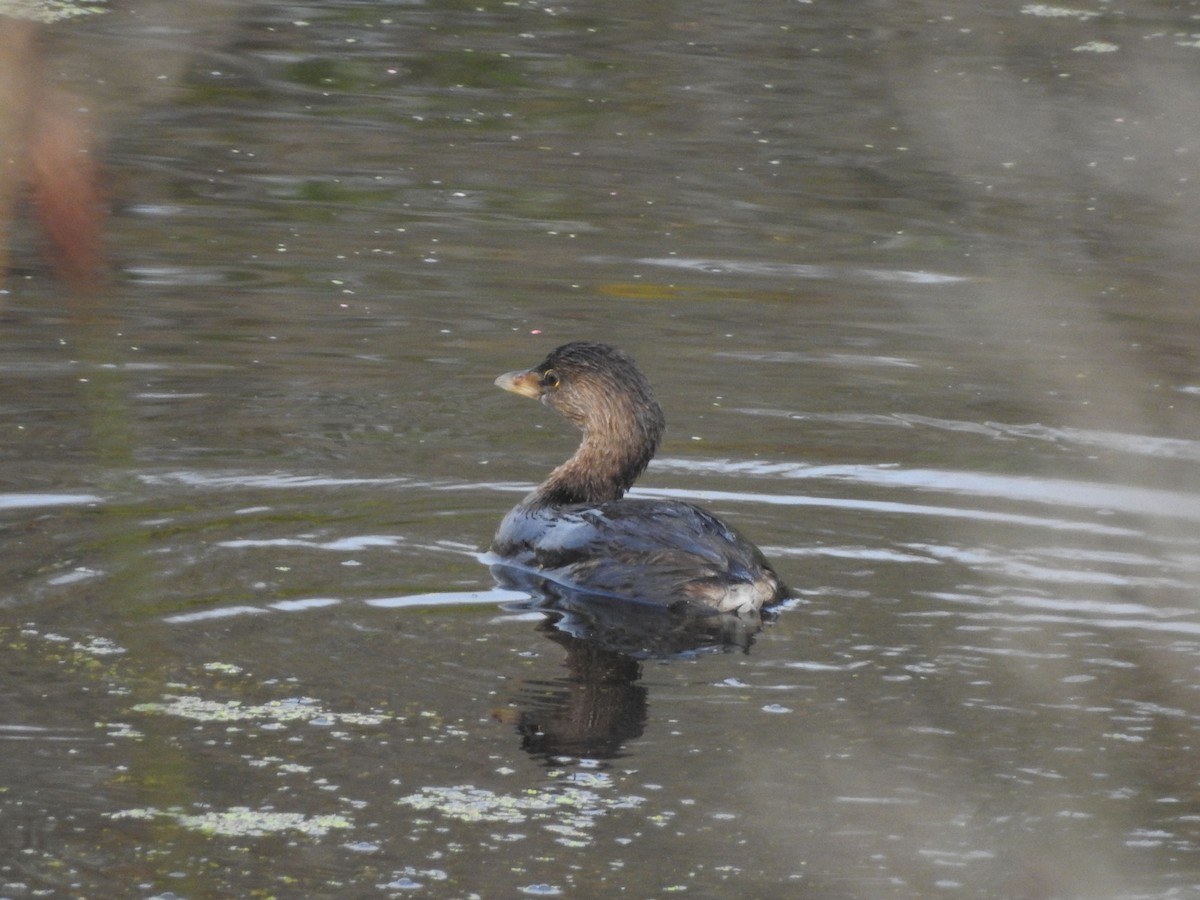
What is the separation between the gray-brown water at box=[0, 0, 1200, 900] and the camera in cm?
428

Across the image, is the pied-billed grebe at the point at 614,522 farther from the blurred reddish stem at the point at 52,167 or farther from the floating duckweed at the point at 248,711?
the blurred reddish stem at the point at 52,167

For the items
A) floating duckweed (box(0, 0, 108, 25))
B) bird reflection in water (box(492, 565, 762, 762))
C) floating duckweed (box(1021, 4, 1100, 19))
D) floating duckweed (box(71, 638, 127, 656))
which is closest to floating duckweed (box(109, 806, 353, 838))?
bird reflection in water (box(492, 565, 762, 762))

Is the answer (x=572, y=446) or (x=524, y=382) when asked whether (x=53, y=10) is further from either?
(x=524, y=382)

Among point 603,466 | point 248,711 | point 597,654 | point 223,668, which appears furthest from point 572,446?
point 248,711

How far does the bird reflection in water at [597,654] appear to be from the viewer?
16.2 feet

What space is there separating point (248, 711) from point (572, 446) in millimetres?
3669

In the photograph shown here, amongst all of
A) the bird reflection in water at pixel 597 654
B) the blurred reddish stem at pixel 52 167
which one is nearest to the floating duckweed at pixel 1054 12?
the bird reflection in water at pixel 597 654

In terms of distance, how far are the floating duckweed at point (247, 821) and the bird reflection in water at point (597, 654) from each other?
0.73 m

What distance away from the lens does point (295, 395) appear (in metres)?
8.40

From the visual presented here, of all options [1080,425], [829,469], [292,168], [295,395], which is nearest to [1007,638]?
[829,469]

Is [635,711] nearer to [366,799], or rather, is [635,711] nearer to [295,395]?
[366,799]

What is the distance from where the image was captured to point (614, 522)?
6.59 m

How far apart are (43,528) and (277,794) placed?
251 cm

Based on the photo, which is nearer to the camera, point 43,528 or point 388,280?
point 43,528
